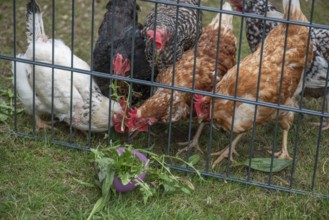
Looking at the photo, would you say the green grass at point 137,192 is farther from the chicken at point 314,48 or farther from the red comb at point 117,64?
the red comb at point 117,64

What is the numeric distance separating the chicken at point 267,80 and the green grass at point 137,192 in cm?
30

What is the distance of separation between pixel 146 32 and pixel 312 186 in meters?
1.46

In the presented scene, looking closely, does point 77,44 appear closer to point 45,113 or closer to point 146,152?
point 45,113

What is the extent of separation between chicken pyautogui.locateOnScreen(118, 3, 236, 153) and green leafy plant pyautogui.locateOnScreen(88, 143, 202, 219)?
291mm

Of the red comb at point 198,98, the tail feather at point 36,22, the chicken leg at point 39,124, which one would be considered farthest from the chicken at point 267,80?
the tail feather at point 36,22

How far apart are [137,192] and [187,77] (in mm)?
855

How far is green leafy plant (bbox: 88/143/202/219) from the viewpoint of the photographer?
11.5 ft

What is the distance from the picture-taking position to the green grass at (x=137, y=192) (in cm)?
349

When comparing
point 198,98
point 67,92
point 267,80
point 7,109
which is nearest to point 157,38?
point 198,98

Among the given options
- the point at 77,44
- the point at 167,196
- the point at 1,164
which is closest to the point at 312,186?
the point at 167,196

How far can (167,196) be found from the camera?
3.64 meters

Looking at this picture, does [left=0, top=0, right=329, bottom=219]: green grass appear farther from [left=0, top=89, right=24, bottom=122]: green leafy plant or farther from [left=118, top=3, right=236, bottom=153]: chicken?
[left=118, top=3, right=236, bottom=153]: chicken

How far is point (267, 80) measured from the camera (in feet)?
12.3

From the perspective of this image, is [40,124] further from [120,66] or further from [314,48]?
[314,48]
